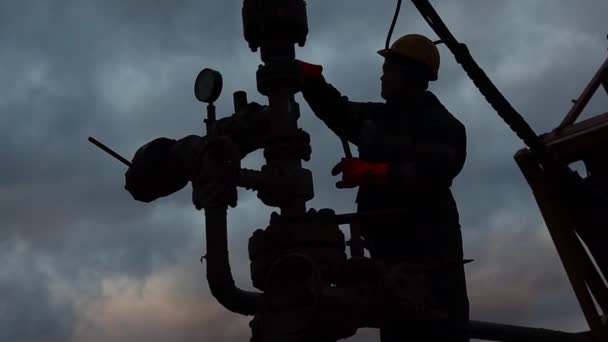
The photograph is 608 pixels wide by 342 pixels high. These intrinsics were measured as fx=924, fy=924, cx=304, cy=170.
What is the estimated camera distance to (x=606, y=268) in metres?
7.96

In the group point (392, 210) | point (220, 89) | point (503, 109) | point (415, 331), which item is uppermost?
point (220, 89)

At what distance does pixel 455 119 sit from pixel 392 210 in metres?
0.81

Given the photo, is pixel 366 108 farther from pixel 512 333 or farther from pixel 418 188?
pixel 512 333

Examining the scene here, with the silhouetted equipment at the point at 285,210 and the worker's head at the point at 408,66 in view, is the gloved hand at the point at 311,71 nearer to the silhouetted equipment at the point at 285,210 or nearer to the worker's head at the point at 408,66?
the silhouetted equipment at the point at 285,210

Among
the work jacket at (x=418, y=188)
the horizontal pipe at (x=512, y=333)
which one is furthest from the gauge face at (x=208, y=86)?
the horizontal pipe at (x=512, y=333)

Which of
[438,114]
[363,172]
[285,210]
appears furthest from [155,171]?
[438,114]

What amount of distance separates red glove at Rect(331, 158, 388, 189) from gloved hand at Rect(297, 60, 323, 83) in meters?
0.80

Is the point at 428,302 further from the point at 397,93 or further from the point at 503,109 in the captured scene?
the point at 397,93

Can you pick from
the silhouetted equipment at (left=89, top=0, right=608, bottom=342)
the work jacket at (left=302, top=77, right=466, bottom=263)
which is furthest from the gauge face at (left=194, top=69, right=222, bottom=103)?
the work jacket at (left=302, top=77, right=466, bottom=263)

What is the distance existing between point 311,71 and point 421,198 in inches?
41.8

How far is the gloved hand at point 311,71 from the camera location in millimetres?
Result: 5793

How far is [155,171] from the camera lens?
5543 millimetres

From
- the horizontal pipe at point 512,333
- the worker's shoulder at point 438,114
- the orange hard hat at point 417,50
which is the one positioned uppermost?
the orange hard hat at point 417,50

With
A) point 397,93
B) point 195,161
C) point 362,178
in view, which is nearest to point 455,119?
point 397,93
